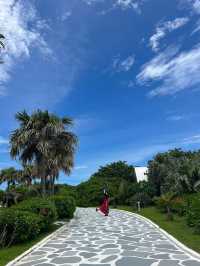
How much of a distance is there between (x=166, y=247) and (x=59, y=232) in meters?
6.45

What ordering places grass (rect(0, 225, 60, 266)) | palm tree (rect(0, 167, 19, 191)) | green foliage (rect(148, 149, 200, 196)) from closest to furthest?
1. grass (rect(0, 225, 60, 266))
2. green foliage (rect(148, 149, 200, 196))
3. palm tree (rect(0, 167, 19, 191))

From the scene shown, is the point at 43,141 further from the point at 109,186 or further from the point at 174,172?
the point at 109,186

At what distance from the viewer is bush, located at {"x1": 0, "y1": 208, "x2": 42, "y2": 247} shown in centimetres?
1358

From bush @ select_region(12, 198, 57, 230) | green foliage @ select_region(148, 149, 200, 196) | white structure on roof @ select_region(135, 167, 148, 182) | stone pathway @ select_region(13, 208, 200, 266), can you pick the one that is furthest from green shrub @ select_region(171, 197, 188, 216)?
white structure on roof @ select_region(135, 167, 148, 182)

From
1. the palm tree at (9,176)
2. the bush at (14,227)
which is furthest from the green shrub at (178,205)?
the palm tree at (9,176)

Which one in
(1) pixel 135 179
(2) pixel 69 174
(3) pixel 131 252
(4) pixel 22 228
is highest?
(1) pixel 135 179

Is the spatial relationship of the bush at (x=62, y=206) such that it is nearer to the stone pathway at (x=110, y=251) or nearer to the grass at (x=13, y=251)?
the stone pathway at (x=110, y=251)

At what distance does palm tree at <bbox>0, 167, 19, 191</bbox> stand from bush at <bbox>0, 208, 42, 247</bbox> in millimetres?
42181

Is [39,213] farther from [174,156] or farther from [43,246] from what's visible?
[174,156]

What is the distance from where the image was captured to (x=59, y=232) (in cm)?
1759

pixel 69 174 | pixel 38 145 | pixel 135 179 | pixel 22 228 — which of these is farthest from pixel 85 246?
pixel 135 179

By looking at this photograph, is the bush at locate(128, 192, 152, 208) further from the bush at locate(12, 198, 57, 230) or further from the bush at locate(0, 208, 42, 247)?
the bush at locate(0, 208, 42, 247)

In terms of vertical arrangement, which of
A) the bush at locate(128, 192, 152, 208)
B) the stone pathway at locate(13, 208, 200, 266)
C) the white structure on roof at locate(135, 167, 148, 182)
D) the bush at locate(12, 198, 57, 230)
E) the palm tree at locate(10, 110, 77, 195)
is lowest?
the stone pathway at locate(13, 208, 200, 266)

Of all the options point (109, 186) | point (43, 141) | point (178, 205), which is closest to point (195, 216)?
point (178, 205)
